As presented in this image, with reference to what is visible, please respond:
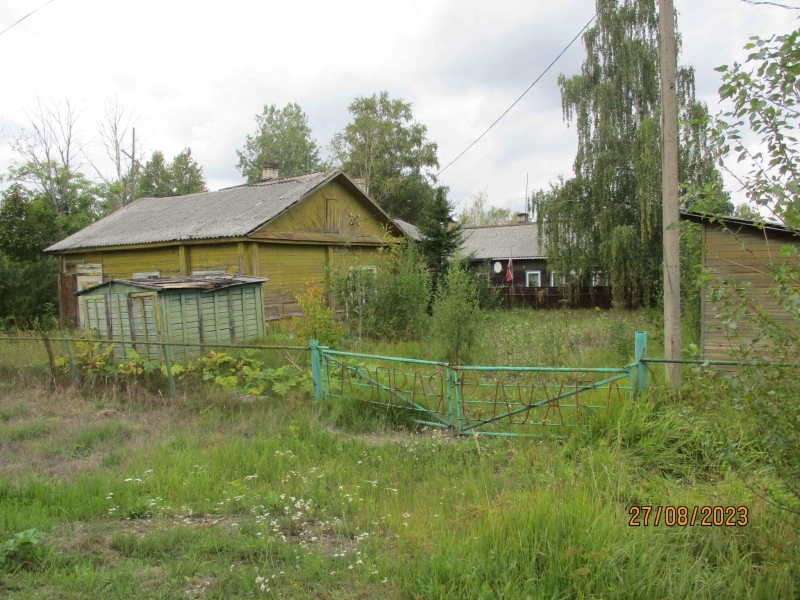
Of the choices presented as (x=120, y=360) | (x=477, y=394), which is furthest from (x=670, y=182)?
(x=120, y=360)

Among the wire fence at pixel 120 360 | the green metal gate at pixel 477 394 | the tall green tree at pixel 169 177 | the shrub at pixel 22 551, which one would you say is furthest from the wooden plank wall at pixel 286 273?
the tall green tree at pixel 169 177

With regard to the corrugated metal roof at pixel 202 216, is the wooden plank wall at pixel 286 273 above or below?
below

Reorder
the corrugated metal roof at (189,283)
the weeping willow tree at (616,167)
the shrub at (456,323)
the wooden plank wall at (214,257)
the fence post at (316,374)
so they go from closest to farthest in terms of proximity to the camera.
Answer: the fence post at (316,374), the shrub at (456,323), the corrugated metal roof at (189,283), the wooden plank wall at (214,257), the weeping willow tree at (616,167)

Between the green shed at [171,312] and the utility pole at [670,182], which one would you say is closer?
the utility pole at [670,182]

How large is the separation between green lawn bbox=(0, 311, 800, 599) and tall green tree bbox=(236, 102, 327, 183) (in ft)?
141

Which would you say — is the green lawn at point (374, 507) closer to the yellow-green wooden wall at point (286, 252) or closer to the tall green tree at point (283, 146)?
the yellow-green wooden wall at point (286, 252)

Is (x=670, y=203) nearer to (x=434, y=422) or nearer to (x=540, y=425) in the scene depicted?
(x=540, y=425)

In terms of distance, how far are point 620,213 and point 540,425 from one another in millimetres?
16720

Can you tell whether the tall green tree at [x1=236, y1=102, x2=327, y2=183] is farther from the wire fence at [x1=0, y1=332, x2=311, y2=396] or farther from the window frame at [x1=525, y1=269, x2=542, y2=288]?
the wire fence at [x1=0, y1=332, x2=311, y2=396]

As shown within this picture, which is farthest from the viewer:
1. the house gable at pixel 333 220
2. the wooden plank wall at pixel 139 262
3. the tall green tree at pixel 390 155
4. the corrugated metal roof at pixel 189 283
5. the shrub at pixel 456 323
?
the tall green tree at pixel 390 155

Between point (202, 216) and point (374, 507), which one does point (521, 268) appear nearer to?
point (202, 216)

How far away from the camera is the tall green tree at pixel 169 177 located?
39.8 metres
